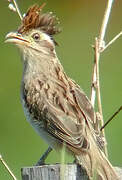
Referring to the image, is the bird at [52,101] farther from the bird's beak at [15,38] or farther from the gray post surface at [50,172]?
the gray post surface at [50,172]

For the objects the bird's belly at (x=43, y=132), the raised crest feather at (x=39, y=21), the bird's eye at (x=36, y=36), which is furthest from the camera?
the bird's eye at (x=36, y=36)

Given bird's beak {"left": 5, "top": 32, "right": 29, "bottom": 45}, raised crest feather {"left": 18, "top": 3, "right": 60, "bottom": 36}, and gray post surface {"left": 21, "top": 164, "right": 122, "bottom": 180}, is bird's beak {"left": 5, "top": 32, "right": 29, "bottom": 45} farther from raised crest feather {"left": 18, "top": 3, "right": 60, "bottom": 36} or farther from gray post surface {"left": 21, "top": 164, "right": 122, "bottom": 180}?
gray post surface {"left": 21, "top": 164, "right": 122, "bottom": 180}

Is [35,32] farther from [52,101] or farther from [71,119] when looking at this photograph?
[71,119]

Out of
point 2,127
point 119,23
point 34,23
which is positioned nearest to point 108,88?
point 2,127

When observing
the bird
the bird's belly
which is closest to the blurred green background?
the bird

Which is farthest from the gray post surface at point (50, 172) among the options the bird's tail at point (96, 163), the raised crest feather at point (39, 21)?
the raised crest feather at point (39, 21)

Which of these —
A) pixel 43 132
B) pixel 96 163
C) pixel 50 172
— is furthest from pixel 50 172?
pixel 43 132

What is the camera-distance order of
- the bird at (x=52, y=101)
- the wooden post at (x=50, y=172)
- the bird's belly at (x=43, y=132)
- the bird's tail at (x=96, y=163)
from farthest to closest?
the bird's belly at (x=43, y=132)
the bird at (x=52, y=101)
the bird's tail at (x=96, y=163)
the wooden post at (x=50, y=172)
